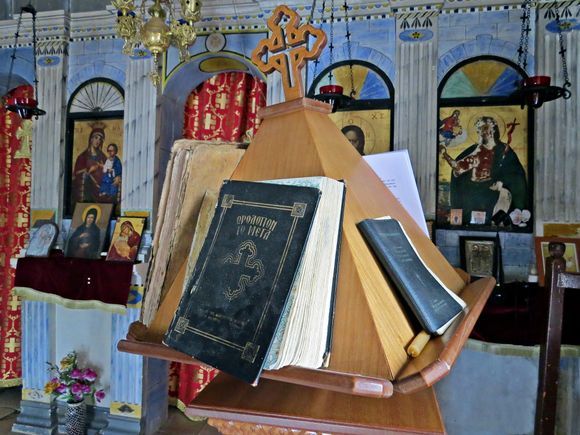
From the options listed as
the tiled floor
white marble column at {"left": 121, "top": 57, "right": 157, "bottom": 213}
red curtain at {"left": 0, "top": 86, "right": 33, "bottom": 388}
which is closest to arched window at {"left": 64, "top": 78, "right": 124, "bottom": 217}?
white marble column at {"left": 121, "top": 57, "right": 157, "bottom": 213}

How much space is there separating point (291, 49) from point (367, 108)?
2.48 m

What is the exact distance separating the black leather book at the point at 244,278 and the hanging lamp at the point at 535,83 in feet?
7.80

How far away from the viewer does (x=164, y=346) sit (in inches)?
21.3

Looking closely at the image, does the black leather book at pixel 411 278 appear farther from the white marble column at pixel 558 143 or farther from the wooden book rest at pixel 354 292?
the white marble column at pixel 558 143

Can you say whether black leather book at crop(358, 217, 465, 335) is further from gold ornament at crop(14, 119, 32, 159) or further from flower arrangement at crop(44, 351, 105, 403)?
gold ornament at crop(14, 119, 32, 159)

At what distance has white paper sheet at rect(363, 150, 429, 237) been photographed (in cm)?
120

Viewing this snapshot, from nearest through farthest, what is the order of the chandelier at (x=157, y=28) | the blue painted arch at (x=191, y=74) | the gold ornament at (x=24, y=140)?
1. the chandelier at (x=157, y=28)
2. the blue painted arch at (x=191, y=74)
3. the gold ornament at (x=24, y=140)

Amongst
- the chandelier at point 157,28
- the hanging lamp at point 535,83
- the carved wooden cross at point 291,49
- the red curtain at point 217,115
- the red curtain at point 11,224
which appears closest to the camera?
the carved wooden cross at point 291,49

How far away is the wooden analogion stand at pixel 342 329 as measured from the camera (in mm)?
455

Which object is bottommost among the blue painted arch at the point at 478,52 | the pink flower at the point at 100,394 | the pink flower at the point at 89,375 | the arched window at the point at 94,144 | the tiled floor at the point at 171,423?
the tiled floor at the point at 171,423

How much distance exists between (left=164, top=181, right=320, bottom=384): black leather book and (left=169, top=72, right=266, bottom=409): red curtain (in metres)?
3.31

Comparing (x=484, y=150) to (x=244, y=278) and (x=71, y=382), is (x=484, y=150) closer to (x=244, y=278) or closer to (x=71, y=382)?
(x=244, y=278)

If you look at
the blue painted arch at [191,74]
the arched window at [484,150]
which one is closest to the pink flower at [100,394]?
the blue painted arch at [191,74]

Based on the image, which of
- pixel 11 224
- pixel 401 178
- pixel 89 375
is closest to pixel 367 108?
pixel 401 178
